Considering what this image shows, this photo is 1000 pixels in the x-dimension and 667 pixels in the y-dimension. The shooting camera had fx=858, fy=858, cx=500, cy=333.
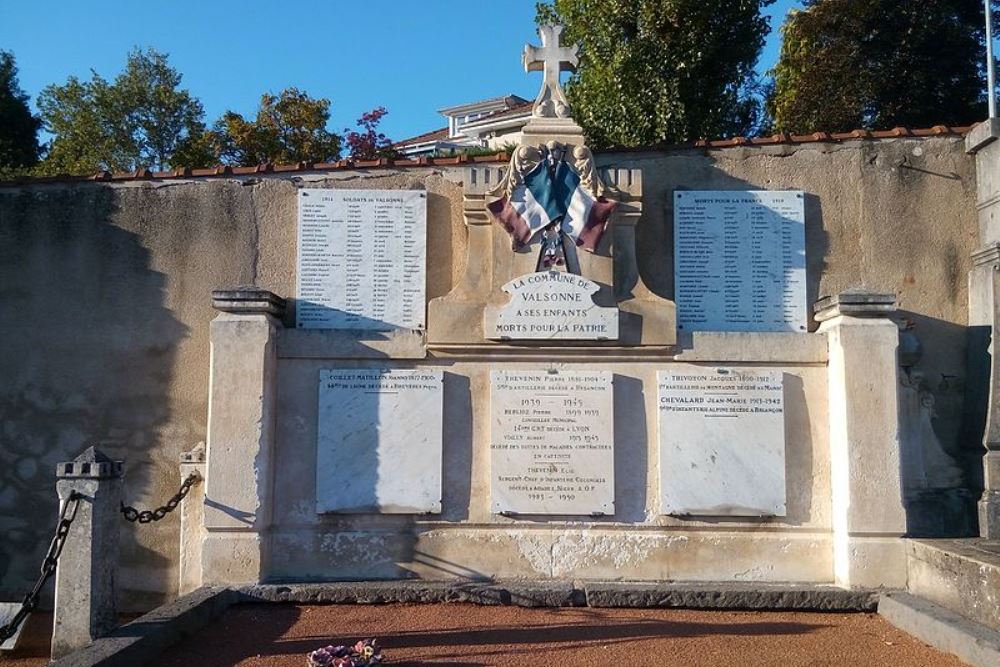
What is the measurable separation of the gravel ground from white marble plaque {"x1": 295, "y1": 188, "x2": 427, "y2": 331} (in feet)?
7.95

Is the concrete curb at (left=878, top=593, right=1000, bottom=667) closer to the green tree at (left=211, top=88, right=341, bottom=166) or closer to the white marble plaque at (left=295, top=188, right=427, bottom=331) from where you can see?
the white marble plaque at (left=295, top=188, right=427, bottom=331)

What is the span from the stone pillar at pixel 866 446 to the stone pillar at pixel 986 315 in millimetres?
1124

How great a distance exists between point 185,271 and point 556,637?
4.62m

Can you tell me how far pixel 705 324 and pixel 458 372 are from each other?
2.18 meters

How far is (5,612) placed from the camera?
21.5ft

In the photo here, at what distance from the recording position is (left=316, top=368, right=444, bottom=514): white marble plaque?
6844mm

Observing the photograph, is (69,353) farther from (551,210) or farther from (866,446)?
(866,446)

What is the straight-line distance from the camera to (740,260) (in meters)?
7.47

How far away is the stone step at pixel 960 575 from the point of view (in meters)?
5.39

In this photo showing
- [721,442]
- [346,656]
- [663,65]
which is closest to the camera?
[346,656]

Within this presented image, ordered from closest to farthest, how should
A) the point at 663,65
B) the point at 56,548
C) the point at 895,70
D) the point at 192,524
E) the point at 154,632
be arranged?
1. the point at 154,632
2. the point at 56,548
3. the point at 192,524
4. the point at 663,65
5. the point at 895,70

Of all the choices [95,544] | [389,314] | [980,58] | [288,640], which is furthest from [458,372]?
[980,58]

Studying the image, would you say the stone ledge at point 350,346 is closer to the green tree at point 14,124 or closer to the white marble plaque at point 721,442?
the white marble plaque at point 721,442

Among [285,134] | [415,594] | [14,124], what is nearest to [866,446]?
[415,594]
